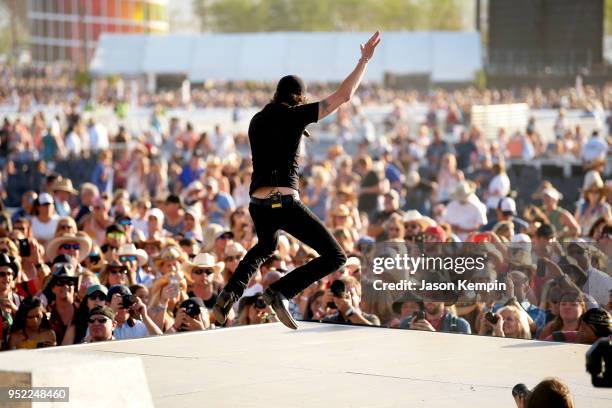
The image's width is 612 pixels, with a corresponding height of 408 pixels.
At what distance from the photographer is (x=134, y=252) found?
39.6 ft

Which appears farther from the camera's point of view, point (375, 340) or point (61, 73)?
point (61, 73)

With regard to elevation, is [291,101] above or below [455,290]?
above

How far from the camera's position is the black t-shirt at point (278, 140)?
7773 mm

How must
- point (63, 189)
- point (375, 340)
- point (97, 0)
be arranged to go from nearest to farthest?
point (375, 340)
point (63, 189)
point (97, 0)

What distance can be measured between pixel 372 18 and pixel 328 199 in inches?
6196

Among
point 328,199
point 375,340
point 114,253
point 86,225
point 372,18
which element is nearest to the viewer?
point 375,340

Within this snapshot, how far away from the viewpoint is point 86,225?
629 inches

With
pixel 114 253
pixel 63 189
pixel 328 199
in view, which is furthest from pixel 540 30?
pixel 114 253

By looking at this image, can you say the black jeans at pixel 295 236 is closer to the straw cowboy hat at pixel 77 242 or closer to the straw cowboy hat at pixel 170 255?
the straw cowboy hat at pixel 170 255

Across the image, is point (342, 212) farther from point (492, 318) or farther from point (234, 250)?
point (492, 318)

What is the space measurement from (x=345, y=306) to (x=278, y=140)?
8.83 feet

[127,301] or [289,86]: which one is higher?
[289,86]

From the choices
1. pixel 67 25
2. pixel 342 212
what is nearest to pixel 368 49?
pixel 342 212

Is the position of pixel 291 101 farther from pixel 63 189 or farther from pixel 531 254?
pixel 63 189
